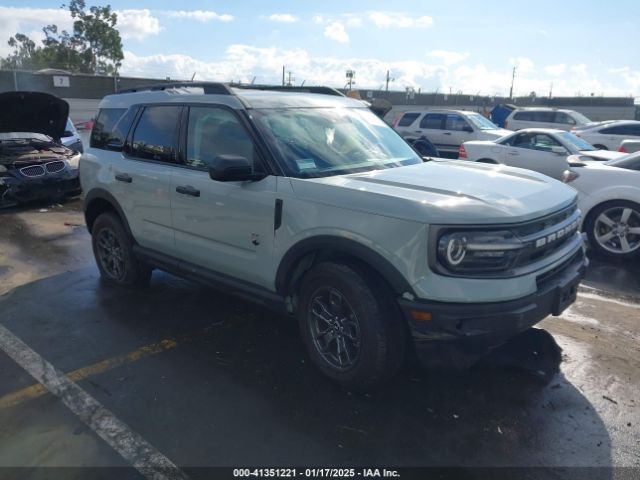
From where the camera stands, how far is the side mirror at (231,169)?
3.40 m

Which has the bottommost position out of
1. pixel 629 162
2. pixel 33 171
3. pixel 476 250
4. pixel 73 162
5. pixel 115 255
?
pixel 115 255

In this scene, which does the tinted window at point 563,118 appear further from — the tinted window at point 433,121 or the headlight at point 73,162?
the headlight at point 73,162

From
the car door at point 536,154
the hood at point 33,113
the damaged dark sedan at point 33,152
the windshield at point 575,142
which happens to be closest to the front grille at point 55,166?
the damaged dark sedan at point 33,152

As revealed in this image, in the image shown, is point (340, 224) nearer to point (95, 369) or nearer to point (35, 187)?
point (95, 369)

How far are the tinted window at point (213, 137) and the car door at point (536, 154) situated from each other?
26.6 ft

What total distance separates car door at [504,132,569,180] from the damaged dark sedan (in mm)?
8578

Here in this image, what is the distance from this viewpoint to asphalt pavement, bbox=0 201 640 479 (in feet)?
9.16

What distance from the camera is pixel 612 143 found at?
15.4 meters

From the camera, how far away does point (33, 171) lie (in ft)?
29.3

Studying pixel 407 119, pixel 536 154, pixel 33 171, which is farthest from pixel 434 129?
pixel 33 171

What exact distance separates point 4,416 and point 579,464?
3263 mm

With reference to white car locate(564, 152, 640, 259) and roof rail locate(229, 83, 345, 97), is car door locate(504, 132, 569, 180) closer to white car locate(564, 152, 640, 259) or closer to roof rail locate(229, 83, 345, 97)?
white car locate(564, 152, 640, 259)

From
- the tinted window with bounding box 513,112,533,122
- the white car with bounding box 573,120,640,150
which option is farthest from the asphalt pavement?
the tinted window with bounding box 513,112,533,122

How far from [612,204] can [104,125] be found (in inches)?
234
